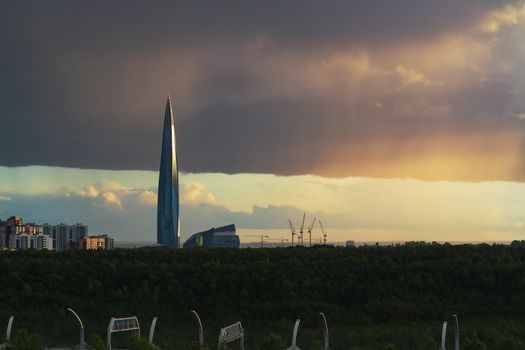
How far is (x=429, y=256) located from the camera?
77.9 m

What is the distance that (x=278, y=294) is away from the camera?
6575 cm

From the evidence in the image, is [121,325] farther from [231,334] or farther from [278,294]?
[278,294]

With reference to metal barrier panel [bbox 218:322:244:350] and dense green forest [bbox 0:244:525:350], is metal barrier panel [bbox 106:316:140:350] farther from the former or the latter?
dense green forest [bbox 0:244:525:350]

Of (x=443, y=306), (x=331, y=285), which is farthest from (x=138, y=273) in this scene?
(x=443, y=306)

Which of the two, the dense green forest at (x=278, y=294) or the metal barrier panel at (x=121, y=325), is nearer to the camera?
the metal barrier panel at (x=121, y=325)

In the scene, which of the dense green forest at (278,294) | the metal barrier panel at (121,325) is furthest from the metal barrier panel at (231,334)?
the dense green forest at (278,294)

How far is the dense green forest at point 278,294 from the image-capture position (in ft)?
184

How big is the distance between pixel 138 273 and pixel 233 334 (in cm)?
2953

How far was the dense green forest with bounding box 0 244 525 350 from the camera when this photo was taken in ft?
184

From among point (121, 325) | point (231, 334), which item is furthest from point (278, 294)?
point (231, 334)

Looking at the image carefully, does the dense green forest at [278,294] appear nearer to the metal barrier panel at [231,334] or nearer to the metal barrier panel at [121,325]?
the metal barrier panel at [231,334]

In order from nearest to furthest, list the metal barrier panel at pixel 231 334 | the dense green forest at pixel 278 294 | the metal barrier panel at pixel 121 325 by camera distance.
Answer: the metal barrier panel at pixel 121 325
the metal barrier panel at pixel 231 334
the dense green forest at pixel 278 294

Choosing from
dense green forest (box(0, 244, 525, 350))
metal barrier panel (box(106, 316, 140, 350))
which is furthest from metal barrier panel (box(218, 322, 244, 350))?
dense green forest (box(0, 244, 525, 350))

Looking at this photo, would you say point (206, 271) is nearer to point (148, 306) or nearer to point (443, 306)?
point (148, 306)
